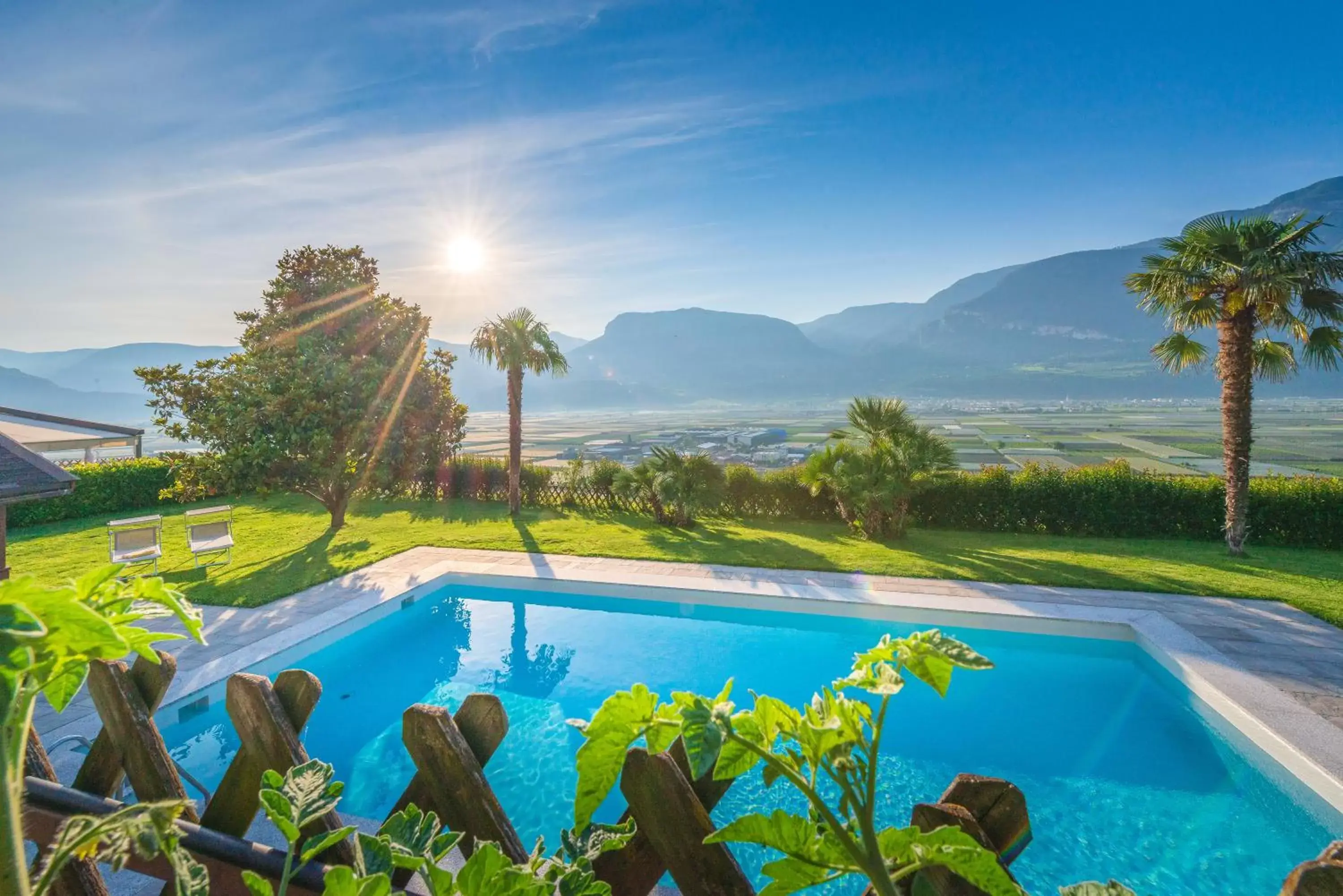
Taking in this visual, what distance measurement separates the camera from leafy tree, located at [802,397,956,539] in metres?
11.1

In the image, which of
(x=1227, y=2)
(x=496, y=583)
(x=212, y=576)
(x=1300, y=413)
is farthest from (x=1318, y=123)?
(x=212, y=576)

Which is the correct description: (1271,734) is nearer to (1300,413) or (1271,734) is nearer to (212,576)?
(212,576)

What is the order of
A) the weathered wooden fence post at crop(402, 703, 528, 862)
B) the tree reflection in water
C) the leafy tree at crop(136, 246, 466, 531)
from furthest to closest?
the leafy tree at crop(136, 246, 466, 531) < the tree reflection in water < the weathered wooden fence post at crop(402, 703, 528, 862)

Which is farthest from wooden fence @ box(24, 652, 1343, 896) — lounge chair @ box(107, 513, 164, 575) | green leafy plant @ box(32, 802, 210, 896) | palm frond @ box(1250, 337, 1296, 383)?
palm frond @ box(1250, 337, 1296, 383)

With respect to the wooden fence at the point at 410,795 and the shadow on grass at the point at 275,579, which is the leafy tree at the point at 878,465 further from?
the wooden fence at the point at 410,795

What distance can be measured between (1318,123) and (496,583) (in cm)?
4254

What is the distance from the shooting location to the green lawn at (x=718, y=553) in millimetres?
8359

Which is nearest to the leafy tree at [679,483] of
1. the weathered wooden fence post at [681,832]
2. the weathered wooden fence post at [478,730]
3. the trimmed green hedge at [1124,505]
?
the trimmed green hedge at [1124,505]

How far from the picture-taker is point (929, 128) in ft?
71.3

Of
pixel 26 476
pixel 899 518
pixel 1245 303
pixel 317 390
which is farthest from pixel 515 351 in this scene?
pixel 1245 303

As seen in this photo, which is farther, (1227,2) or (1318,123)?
(1318,123)

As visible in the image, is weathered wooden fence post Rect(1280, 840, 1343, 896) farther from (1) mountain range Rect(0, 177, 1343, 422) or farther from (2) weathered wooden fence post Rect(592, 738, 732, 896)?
(1) mountain range Rect(0, 177, 1343, 422)

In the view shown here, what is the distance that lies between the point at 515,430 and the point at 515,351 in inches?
78.1

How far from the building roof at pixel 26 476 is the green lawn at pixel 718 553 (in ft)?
7.46
